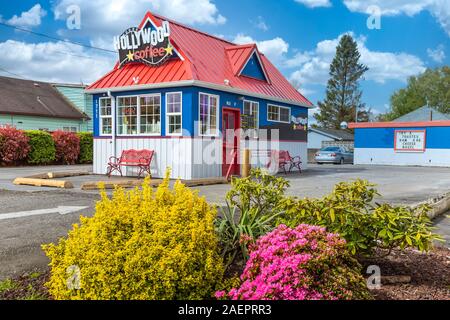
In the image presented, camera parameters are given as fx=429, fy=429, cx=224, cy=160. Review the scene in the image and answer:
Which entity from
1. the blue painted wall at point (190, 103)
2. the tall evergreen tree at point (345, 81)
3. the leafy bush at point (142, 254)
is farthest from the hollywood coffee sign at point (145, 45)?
the tall evergreen tree at point (345, 81)

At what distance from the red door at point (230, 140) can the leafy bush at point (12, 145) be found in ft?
40.9

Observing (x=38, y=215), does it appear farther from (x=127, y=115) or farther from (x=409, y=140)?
(x=409, y=140)

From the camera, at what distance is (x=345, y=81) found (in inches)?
2379

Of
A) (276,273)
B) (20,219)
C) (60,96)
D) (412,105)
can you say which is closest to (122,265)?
(276,273)

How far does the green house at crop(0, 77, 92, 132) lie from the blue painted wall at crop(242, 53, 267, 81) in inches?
825

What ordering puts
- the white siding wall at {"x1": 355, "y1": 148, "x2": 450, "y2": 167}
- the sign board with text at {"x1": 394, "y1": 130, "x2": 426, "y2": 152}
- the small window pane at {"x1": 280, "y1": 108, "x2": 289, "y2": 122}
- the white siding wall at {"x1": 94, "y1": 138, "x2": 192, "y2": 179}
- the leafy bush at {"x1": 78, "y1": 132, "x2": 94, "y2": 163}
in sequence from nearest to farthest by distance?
the white siding wall at {"x1": 94, "y1": 138, "x2": 192, "y2": 179} < the small window pane at {"x1": 280, "y1": 108, "x2": 289, "y2": 122} < the leafy bush at {"x1": 78, "y1": 132, "x2": 94, "y2": 163} < the white siding wall at {"x1": 355, "y1": 148, "x2": 450, "y2": 167} < the sign board with text at {"x1": 394, "y1": 130, "x2": 426, "y2": 152}

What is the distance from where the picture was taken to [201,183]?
42.6 feet

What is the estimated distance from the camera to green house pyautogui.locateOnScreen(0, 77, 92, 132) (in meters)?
32.1

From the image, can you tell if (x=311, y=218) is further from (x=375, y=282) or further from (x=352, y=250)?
(x=375, y=282)

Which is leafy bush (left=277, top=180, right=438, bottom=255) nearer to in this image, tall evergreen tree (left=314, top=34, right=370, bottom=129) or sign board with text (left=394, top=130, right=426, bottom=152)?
sign board with text (left=394, top=130, right=426, bottom=152)

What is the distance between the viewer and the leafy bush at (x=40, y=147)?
2328 centimetres

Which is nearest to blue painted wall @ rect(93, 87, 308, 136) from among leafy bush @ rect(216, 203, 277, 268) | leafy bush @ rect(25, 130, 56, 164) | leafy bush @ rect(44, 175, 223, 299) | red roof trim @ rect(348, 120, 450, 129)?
leafy bush @ rect(25, 130, 56, 164)

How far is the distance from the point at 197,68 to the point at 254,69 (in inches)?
159

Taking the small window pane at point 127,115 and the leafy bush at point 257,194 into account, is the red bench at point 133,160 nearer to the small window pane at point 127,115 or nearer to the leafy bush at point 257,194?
the small window pane at point 127,115
